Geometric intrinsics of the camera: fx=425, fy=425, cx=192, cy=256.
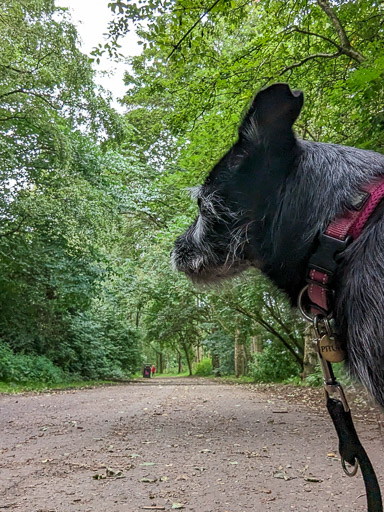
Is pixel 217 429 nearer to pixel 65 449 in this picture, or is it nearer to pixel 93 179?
pixel 65 449

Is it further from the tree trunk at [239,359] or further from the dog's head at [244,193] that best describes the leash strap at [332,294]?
the tree trunk at [239,359]

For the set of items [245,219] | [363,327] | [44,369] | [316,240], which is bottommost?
[44,369]

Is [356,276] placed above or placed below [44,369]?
above

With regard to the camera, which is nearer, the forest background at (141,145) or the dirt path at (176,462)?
the dirt path at (176,462)

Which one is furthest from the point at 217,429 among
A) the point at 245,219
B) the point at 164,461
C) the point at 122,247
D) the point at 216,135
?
the point at 122,247

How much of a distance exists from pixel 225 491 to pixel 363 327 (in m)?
3.00

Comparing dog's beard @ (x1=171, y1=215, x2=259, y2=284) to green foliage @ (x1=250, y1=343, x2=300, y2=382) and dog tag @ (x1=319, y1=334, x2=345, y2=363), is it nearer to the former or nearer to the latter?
dog tag @ (x1=319, y1=334, x2=345, y2=363)

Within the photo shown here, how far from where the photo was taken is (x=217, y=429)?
6.50 meters

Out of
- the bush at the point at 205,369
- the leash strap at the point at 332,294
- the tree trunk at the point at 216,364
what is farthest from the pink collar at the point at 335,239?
the bush at the point at 205,369

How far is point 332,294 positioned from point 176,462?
151 inches

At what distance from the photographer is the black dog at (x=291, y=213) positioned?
1.21m

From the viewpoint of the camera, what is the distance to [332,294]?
4.28 ft

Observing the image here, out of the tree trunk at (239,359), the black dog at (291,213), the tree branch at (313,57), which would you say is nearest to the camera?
the black dog at (291,213)

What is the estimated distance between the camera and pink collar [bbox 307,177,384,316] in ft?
4.09
